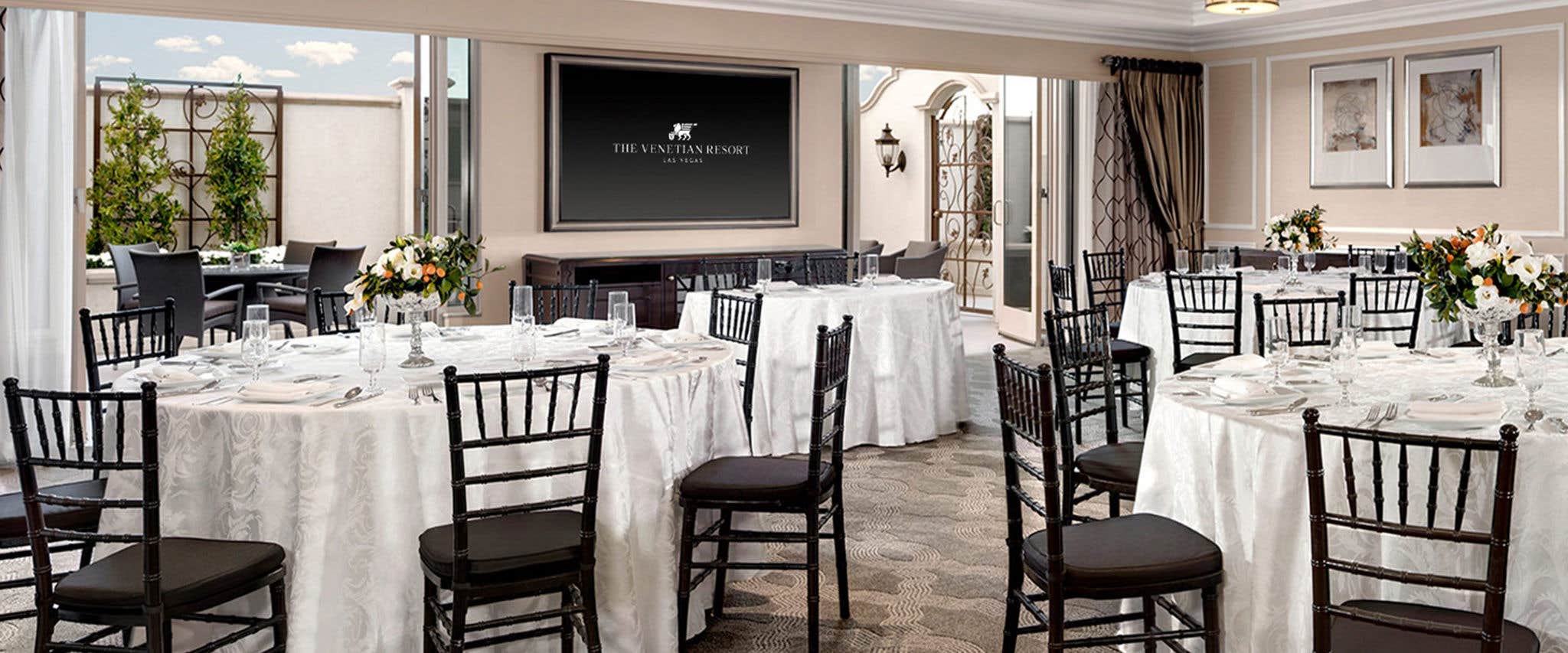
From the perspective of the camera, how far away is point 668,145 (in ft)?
29.4

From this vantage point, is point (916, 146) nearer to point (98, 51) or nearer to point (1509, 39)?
point (1509, 39)

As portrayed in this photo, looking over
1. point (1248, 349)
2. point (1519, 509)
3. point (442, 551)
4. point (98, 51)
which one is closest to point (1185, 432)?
point (1519, 509)

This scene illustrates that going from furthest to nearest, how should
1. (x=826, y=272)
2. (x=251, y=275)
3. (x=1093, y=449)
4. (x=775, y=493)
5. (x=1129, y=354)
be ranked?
(x=251, y=275)
(x=826, y=272)
(x=1129, y=354)
(x=1093, y=449)
(x=775, y=493)

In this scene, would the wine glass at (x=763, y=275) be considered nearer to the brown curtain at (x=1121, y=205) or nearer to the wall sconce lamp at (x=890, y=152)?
the brown curtain at (x=1121, y=205)

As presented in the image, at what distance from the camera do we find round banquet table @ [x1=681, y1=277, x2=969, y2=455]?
6.11m

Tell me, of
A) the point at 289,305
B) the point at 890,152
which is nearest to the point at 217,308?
the point at 289,305

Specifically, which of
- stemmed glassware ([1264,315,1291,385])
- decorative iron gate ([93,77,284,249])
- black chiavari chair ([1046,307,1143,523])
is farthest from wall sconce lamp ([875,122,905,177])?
→ stemmed glassware ([1264,315,1291,385])

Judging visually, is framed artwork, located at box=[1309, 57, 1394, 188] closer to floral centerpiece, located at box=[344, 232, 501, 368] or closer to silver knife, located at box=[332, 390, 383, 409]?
floral centerpiece, located at box=[344, 232, 501, 368]

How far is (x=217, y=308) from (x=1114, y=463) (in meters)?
6.70

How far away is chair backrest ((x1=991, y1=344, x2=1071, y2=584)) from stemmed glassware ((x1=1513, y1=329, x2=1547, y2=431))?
1097mm

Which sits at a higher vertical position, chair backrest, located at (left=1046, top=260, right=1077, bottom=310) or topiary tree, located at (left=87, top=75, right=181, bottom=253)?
topiary tree, located at (left=87, top=75, right=181, bottom=253)

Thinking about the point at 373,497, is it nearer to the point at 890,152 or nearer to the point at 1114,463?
the point at 1114,463

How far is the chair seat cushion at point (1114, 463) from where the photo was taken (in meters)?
3.65

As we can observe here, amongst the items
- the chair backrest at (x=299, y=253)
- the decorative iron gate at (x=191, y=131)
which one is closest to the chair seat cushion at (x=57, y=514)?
the chair backrest at (x=299, y=253)
